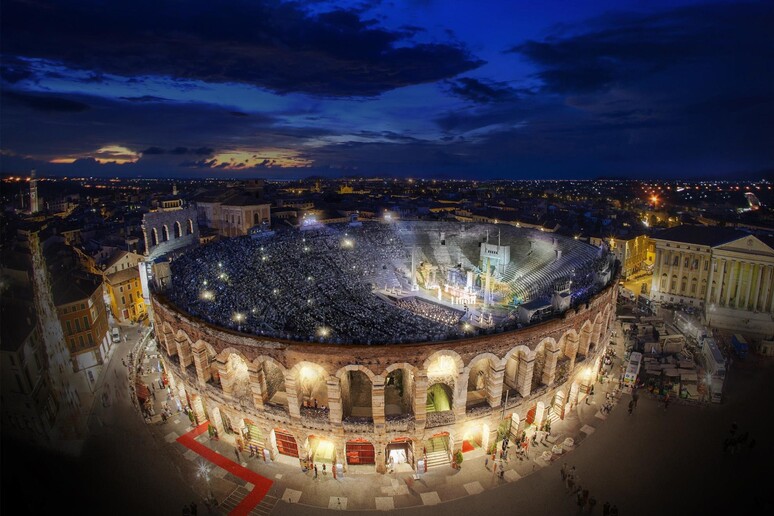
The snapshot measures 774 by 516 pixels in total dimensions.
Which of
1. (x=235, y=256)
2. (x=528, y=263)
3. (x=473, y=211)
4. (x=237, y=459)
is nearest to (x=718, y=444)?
(x=528, y=263)

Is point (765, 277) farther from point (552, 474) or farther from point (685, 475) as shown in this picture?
point (552, 474)

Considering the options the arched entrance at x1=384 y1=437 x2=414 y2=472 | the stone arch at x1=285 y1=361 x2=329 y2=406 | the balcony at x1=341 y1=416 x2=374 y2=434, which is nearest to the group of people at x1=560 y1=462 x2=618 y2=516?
the arched entrance at x1=384 y1=437 x2=414 y2=472

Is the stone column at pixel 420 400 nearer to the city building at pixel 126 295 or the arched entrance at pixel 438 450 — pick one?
the arched entrance at pixel 438 450

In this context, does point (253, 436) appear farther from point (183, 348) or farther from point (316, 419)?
point (183, 348)

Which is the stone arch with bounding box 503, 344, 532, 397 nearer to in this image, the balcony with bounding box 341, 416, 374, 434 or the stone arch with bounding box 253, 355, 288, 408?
the balcony with bounding box 341, 416, 374, 434

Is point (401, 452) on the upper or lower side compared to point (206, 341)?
lower

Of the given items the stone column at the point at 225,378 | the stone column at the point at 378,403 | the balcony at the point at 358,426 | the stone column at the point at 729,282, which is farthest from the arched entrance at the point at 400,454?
the stone column at the point at 729,282
